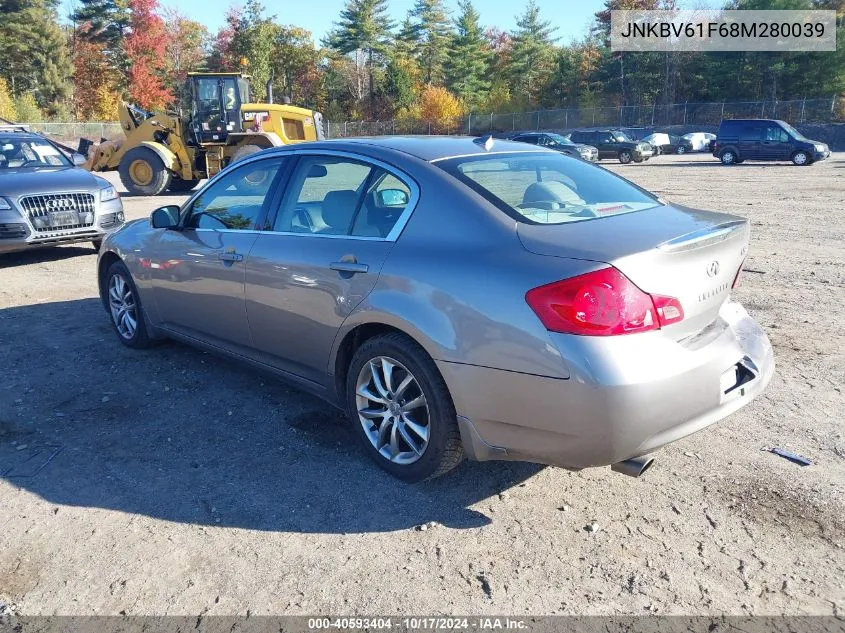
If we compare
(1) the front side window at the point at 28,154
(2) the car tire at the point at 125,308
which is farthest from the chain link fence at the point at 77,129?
(2) the car tire at the point at 125,308

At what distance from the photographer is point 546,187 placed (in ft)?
11.9

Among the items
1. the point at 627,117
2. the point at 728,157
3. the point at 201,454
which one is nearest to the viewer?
the point at 201,454

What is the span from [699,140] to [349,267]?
146 ft

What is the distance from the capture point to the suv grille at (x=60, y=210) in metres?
8.58

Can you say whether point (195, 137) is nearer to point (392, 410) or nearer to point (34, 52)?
point (392, 410)

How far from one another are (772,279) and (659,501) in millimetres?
5222

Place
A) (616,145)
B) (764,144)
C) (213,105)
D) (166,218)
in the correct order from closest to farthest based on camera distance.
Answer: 1. (166,218)
2. (213,105)
3. (764,144)
4. (616,145)

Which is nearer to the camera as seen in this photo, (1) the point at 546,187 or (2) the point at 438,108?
(1) the point at 546,187

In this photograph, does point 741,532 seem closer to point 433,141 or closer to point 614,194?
point 614,194

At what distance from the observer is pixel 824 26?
4697 centimetres

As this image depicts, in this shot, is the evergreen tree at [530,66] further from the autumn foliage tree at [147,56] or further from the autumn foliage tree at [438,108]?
the autumn foliage tree at [147,56]

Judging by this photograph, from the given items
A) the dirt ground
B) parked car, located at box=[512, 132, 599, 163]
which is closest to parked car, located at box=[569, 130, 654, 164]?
parked car, located at box=[512, 132, 599, 163]

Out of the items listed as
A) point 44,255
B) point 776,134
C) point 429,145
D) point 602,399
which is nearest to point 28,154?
point 44,255

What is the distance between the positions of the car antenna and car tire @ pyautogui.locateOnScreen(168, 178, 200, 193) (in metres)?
17.2
